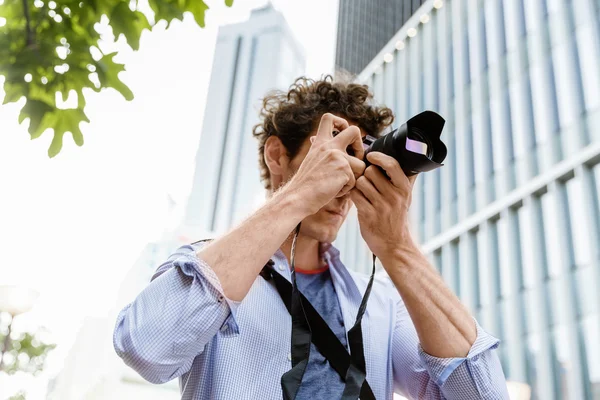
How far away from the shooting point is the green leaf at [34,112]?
142 centimetres

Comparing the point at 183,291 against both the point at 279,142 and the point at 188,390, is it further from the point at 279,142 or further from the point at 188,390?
the point at 279,142

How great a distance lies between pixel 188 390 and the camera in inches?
41.7

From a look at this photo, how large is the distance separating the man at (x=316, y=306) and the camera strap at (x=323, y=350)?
0.03m

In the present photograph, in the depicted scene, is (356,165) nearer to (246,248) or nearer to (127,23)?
(246,248)

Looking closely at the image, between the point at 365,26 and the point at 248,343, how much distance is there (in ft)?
78.9

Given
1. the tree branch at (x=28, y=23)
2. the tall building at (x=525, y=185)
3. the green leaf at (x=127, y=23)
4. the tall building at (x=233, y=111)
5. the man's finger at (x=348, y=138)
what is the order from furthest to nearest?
1. the tall building at (x=233, y=111)
2. the tall building at (x=525, y=185)
3. the green leaf at (x=127, y=23)
4. the tree branch at (x=28, y=23)
5. the man's finger at (x=348, y=138)

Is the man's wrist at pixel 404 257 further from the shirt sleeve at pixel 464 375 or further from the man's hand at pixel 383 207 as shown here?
the shirt sleeve at pixel 464 375

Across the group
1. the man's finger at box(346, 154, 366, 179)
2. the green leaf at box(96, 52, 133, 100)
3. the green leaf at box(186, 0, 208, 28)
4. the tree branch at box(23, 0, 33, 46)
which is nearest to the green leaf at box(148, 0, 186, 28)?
the green leaf at box(186, 0, 208, 28)

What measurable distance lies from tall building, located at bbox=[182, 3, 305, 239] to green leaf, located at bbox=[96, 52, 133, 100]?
164ft

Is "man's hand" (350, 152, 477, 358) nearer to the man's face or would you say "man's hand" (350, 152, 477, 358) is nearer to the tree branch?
the man's face

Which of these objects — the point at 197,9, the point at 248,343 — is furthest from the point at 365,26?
the point at 248,343

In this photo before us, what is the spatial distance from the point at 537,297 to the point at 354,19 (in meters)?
16.9

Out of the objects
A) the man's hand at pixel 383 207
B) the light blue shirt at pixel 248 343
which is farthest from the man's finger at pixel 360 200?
the light blue shirt at pixel 248 343

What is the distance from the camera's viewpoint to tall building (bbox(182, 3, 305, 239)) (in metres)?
A: 51.9
